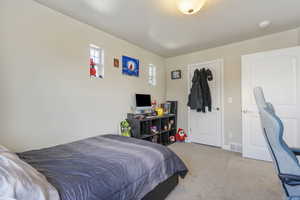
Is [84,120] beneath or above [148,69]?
beneath

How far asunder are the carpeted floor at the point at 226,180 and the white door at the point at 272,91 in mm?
386

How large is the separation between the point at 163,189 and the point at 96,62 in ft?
7.42

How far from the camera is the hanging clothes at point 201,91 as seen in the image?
356 centimetres

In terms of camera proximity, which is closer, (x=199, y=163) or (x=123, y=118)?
(x=199, y=163)

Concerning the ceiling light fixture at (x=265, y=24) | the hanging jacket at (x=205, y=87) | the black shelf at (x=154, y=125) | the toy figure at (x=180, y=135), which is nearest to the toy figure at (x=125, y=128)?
the black shelf at (x=154, y=125)

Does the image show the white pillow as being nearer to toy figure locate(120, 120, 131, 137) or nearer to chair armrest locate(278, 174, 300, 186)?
chair armrest locate(278, 174, 300, 186)

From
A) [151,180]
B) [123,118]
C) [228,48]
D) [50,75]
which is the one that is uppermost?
[228,48]

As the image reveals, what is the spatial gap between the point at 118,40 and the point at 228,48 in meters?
2.43

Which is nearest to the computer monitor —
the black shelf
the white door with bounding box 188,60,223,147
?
the black shelf

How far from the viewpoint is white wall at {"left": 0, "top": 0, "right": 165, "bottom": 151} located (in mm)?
1744

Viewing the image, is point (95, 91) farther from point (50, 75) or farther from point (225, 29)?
point (225, 29)

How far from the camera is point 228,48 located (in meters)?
3.38

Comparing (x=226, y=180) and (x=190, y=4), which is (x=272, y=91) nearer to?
(x=226, y=180)

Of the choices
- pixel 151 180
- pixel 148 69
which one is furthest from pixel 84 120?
pixel 148 69
